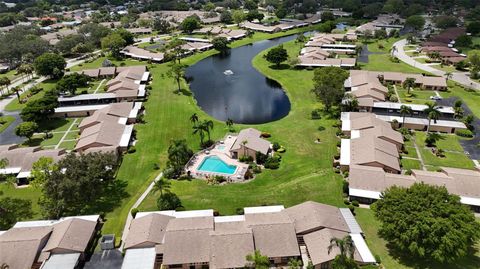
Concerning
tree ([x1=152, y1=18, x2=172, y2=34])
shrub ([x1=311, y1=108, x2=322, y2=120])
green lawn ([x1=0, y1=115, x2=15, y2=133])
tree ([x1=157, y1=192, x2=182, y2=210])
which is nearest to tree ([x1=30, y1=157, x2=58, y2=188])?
tree ([x1=157, y1=192, x2=182, y2=210])

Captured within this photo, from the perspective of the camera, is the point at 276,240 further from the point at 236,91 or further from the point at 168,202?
the point at 236,91

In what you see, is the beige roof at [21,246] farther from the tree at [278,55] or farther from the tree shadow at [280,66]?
the tree at [278,55]

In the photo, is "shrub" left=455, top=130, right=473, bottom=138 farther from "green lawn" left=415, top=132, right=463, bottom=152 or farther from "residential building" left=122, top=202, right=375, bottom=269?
"residential building" left=122, top=202, right=375, bottom=269

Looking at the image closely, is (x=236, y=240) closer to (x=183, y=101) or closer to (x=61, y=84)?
(x=183, y=101)

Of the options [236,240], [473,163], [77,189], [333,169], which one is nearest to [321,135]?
[333,169]

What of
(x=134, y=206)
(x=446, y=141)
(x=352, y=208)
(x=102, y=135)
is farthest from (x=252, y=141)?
(x=446, y=141)
